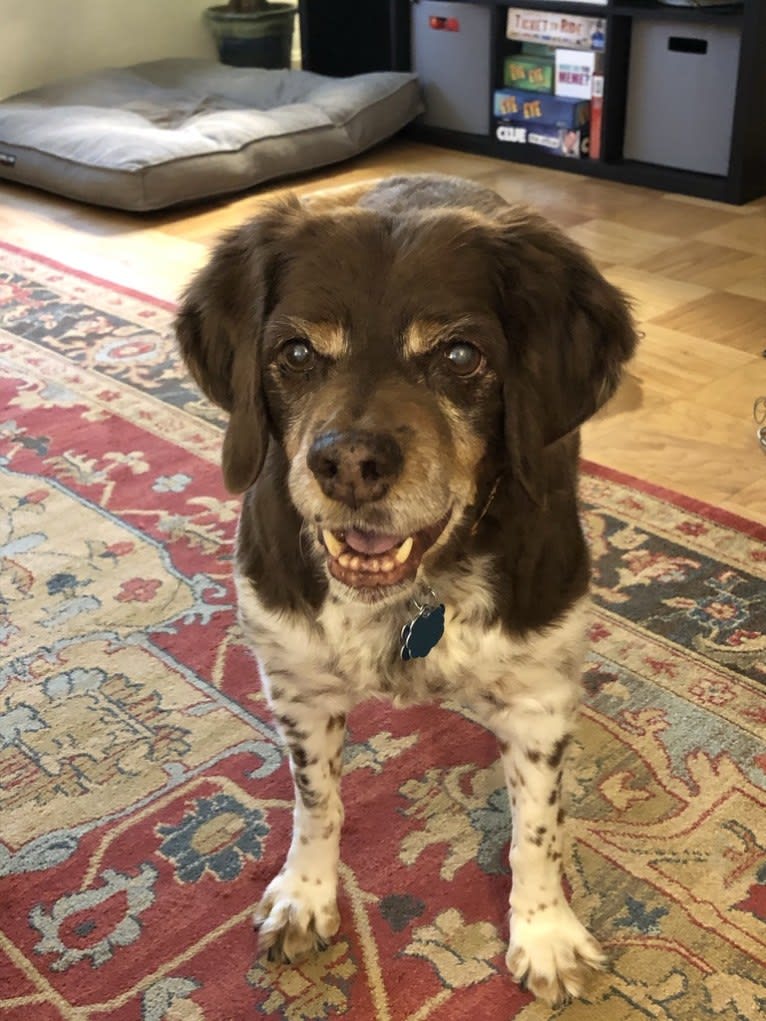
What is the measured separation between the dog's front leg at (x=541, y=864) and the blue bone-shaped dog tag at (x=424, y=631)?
142 millimetres

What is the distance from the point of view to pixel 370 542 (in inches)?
45.7

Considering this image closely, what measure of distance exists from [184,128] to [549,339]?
11.9 ft

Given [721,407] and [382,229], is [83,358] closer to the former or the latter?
[721,407]

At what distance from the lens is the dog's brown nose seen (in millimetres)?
1059

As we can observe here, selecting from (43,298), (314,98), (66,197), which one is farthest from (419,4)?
(43,298)

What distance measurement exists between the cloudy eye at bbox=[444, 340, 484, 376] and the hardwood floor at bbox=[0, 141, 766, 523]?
79cm

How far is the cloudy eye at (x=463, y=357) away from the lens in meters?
1.15

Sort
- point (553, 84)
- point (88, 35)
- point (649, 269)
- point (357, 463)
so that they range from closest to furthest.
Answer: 1. point (357, 463)
2. point (649, 269)
3. point (553, 84)
4. point (88, 35)

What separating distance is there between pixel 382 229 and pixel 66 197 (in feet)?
11.7

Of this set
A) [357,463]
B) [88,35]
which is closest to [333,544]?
[357,463]

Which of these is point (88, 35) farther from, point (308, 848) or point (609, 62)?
point (308, 848)

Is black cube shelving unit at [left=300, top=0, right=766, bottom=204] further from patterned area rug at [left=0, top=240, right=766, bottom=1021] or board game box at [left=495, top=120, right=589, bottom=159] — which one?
patterned area rug at [left=0, top=240, right=766, bottom=1021]

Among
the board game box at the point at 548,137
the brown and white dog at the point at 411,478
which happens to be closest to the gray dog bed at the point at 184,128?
the board game box at the point at 548,137

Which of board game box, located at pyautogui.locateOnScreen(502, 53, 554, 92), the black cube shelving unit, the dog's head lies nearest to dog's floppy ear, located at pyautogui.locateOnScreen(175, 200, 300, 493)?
the dog's head
